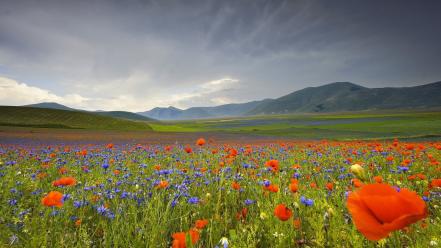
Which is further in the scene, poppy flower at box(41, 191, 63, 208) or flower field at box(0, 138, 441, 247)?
poppy flower at box(41, 191, 63, 208)

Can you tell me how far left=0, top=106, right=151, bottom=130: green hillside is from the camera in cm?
4934

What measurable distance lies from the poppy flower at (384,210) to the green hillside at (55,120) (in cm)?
5803

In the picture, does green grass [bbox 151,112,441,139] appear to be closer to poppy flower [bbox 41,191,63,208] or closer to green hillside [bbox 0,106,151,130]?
green hillside [bbox 0,106,151,130]

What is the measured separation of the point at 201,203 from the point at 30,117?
2623 inches

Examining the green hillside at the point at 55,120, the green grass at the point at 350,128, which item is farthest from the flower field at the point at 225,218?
the green hillside at the point at 55,120

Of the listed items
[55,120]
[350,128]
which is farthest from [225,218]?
[55,120]

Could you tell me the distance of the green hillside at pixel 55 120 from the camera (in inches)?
1943

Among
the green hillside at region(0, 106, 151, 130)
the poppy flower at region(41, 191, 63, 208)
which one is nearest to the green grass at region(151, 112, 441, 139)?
the green hillside at region(0, 106, 151, 130)

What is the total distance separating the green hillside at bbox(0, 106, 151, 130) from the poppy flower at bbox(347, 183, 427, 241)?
58.0 meters

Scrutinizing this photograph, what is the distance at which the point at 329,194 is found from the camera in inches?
151

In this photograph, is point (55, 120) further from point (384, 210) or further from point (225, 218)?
point (384, 210)

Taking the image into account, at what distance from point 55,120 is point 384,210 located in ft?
214

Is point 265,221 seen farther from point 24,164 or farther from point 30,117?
point 30,117

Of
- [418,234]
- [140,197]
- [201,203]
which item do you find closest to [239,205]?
[201,203]
